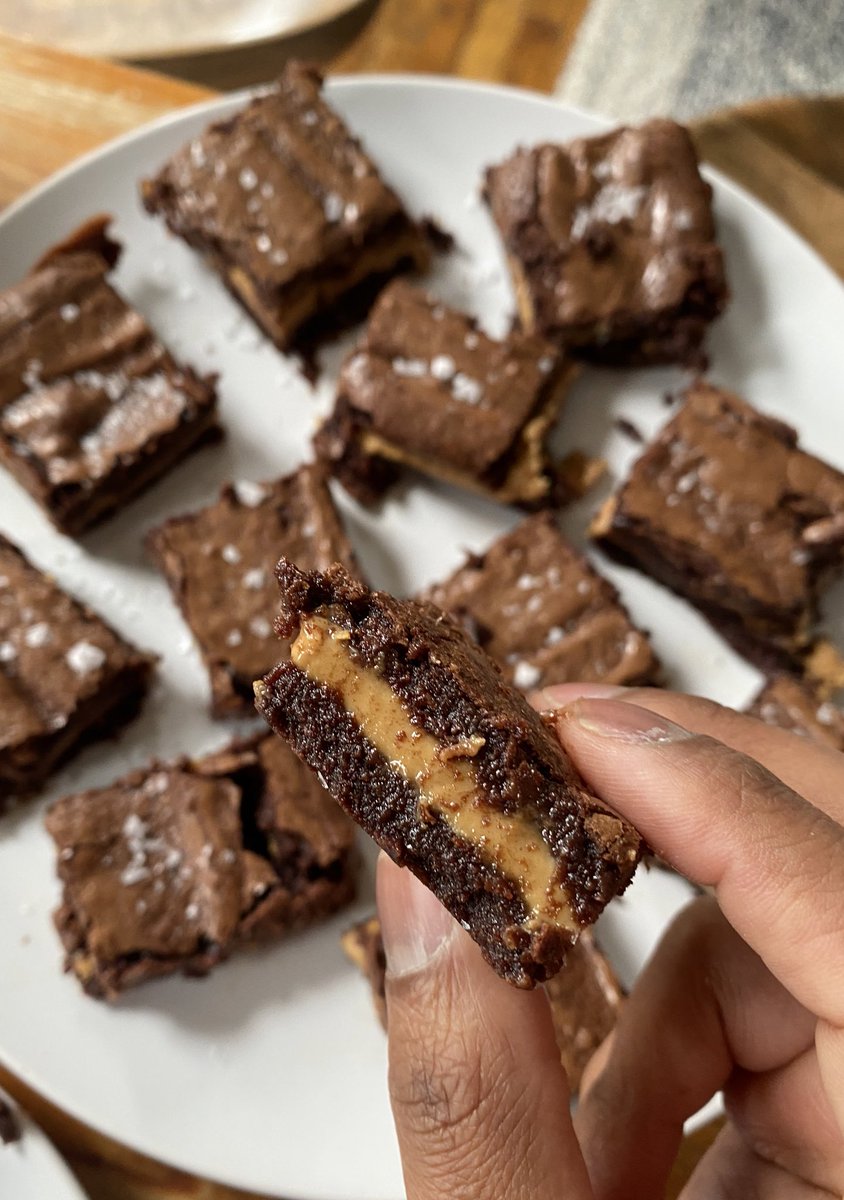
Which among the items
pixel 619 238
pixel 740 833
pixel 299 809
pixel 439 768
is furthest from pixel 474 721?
pixel 619 238

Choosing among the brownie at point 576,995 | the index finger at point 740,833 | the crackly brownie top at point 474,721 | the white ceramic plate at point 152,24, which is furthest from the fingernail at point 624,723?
the white ceramic plate at point 152,24

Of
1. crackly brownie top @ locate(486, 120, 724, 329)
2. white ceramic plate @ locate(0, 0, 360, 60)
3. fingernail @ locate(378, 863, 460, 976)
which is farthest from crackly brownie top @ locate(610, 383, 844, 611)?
white ceramic plate @ locate(0, 0, 360, 60)

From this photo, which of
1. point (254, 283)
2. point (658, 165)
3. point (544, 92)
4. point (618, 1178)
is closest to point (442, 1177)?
point (618, 1178)

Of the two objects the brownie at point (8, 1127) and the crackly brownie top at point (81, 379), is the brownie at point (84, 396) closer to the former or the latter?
the crackly brownie top at point (81, 379)

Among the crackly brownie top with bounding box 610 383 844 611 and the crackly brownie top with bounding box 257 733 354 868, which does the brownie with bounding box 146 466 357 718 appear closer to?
the crackly brownie top with bounding box 257 733 354 868

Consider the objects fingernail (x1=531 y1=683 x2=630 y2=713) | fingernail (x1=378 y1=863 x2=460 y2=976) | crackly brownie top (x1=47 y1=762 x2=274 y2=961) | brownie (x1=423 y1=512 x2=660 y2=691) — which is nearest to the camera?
fingernail (x1=378 y1=863 x2=460 y2=976)

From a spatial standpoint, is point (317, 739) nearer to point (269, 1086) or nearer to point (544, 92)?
point (269, 1086)

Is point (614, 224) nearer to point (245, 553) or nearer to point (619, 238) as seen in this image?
point (619, 238)
